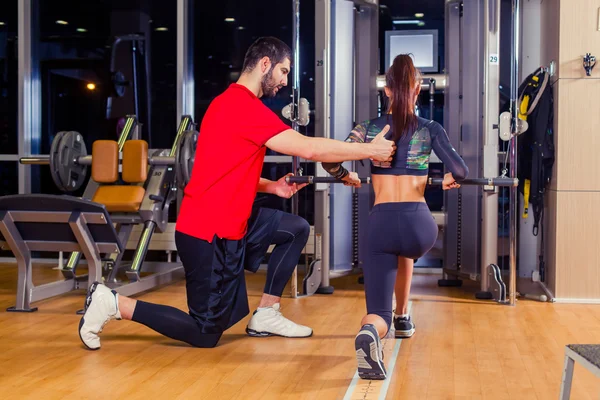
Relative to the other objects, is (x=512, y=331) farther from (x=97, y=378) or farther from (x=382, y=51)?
(x=382, y=51)

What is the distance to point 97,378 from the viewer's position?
3.06 metres

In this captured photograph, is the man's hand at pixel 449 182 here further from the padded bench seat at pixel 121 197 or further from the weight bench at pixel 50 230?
the padded bench seat at pixel 121 197

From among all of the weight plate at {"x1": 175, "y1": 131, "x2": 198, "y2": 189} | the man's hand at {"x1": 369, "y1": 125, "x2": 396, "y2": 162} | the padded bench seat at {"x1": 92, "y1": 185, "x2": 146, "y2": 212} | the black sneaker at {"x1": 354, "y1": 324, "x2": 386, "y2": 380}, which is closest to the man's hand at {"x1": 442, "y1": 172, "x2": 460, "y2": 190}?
the man's hand at {"x1": 369, "y1": 125, "x2": 396, "y2": 162}

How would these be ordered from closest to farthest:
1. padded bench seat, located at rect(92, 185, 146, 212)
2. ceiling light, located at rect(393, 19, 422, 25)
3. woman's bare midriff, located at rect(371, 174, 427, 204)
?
woman's bare midriff, located at rect(371, 174, 427, 204) → padded bench seat, located at rect(92, 185, 146, 212) → ceiling light, located at rect(393, 19, 422, 25)

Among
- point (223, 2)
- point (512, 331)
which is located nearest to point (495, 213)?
point (512, 331)

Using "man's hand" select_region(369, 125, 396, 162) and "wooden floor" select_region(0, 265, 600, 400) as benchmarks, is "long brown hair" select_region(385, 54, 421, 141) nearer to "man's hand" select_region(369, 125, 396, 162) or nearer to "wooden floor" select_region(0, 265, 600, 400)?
"man's hand" select_region(369, 125, 396, 162)

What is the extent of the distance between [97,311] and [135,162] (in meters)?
2.55

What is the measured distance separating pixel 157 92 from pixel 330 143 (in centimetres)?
466

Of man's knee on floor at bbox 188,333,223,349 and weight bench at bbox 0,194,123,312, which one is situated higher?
weight bench at bbox 0,194,123,312

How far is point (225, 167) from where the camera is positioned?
338 centimetres

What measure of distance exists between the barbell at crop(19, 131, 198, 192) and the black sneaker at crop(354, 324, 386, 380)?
2.86 m

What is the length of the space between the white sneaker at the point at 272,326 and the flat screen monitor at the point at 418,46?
2868 millimetres

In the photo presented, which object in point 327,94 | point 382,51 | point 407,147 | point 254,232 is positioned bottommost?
point 254,232

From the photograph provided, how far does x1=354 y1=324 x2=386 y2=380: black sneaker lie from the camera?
2895mm
